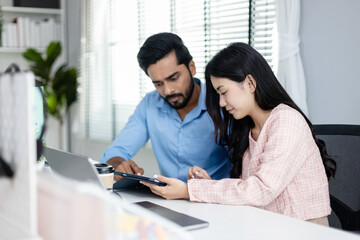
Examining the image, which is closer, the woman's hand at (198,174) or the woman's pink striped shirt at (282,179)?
the woman's pink striped shirt at (282,179)

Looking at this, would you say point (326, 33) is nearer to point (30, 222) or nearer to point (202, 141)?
point (202, 141)

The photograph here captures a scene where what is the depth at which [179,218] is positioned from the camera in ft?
3.66

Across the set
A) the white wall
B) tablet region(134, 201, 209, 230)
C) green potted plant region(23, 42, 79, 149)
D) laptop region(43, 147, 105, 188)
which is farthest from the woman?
green potted plant region(23, 42, 79, 149)

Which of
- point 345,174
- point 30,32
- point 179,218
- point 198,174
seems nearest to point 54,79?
point 30,32

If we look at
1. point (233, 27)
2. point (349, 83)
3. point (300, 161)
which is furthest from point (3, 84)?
point (233, 27)

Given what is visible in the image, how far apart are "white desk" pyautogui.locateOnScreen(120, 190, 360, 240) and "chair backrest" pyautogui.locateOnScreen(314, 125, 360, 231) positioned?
0.43 metres

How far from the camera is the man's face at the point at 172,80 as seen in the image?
199cm

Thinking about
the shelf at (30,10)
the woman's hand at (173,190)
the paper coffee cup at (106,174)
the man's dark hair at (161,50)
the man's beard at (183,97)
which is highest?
the shelf at (30,10)

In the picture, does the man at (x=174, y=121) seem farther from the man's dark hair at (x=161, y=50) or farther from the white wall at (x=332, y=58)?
the white wall at (x=332, y=58)

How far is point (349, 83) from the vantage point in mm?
2098


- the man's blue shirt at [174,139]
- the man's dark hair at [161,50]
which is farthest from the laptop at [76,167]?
the man's dark hair at [161,50]

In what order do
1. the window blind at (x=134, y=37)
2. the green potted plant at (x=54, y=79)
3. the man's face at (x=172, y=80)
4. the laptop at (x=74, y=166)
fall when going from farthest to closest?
the green potted plant at (x=54, y=79), the window blind at (x=134, y=37), the man's face at (x=172, y=80), the laptop at (x=74, y=166)

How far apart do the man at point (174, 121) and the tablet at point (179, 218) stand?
0.67m

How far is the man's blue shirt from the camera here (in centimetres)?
203
